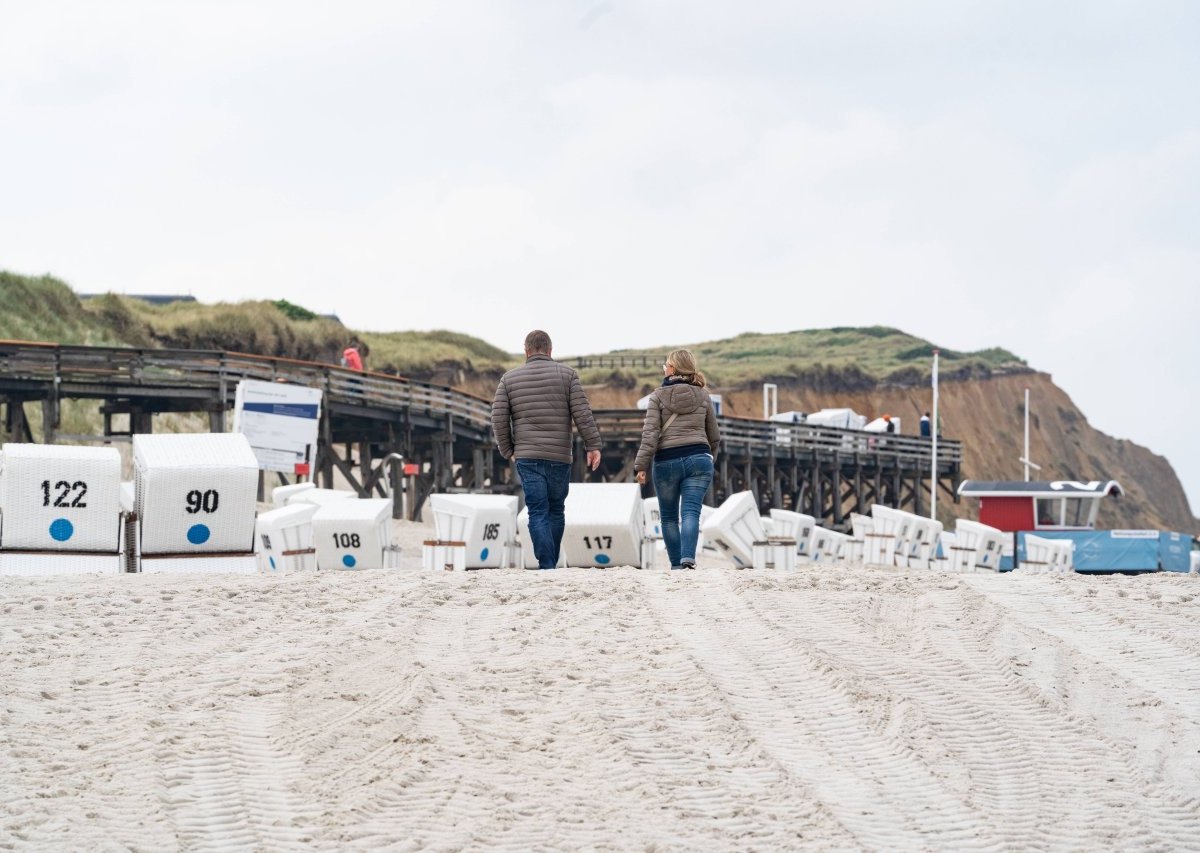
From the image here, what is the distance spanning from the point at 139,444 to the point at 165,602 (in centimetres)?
257

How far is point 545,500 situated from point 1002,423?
82.2 m

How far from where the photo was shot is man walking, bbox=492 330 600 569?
1008 centimetres

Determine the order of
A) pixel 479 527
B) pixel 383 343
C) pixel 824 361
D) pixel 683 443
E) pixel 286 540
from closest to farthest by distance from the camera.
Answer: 1. pixel 683 443
2. pixel 286 540
3. pixel 479 527
4. pixel 383 343
5. pixel 824 361

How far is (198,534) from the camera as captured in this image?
10.1 meters

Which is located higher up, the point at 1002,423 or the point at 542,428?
the point at 1002,423

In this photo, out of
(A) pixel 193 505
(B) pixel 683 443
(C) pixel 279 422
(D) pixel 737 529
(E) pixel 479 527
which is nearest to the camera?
(A) pixel 193 505

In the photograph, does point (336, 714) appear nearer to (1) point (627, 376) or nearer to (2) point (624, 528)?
(2) point (624, 528)

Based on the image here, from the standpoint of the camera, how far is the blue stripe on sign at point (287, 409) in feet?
80.9

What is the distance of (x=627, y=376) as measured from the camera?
75.1 metres

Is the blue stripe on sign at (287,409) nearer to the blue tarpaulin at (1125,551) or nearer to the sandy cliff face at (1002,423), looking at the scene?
the blue tarpaulin at (1125,551)

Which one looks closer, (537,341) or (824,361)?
(537,341)

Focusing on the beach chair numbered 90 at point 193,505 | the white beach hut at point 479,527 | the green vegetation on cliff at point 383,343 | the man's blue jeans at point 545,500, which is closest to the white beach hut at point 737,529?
the white beach hut at point 479,527

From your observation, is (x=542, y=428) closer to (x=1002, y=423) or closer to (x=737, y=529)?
(x=737, y=529)

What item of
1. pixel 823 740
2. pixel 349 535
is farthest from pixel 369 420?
pixel 823 740
